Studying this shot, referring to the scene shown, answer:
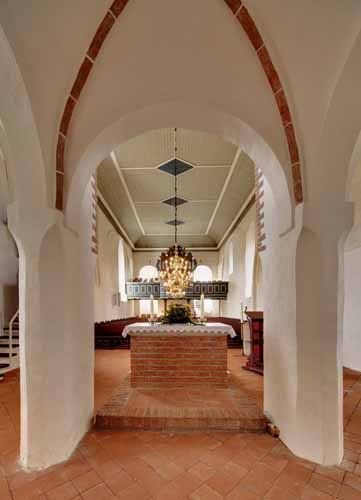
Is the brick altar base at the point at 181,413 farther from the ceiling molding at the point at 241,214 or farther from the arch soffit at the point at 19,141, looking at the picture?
the ceiling molding at the point at 241,214

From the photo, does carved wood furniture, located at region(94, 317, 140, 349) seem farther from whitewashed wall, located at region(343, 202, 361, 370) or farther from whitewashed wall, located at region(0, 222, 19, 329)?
whitewashed wall, located at region(343, 202, 361, 370)

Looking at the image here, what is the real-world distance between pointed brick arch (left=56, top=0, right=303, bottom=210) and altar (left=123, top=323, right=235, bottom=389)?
7.54 feet

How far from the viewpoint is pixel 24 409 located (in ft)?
7.49

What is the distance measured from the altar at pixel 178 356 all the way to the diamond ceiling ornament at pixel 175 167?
4.05m

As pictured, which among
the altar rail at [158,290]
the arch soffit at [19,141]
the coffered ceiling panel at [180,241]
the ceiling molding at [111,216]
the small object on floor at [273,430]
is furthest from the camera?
the coffered ceiling panel at [180,241]

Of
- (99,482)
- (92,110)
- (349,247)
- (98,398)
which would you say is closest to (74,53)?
(92,110)

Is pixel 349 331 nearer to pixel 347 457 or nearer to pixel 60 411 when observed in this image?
pixel 347 457

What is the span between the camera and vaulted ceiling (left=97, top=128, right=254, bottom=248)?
18.7ft

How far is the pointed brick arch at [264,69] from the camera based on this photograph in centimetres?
196

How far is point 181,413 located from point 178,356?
1.04 m

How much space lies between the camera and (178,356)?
12.9 feet

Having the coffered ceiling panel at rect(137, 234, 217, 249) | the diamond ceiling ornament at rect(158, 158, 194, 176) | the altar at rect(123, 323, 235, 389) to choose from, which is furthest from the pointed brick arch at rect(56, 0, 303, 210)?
the coffered ceiling panel at rect(137, 234, 217, 249)

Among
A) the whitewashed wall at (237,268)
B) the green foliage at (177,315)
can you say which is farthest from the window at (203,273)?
the green foliage at (177,315)

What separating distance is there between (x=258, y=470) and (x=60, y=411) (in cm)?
172
